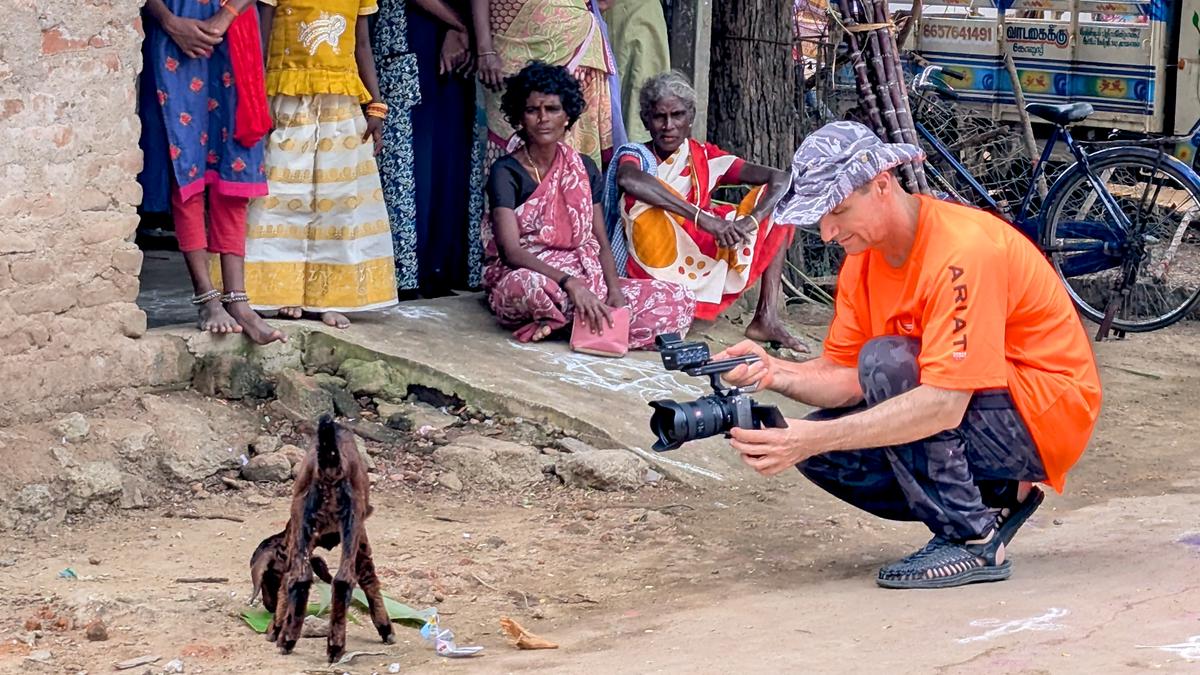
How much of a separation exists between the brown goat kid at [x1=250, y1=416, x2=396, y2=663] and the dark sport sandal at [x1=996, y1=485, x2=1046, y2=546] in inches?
65.9

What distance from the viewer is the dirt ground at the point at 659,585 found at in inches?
141

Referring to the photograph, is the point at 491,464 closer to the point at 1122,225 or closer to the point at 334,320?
the point at 334,320

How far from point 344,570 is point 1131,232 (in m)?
5.63

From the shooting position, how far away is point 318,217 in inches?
237

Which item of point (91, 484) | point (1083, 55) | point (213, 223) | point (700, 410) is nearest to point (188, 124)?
point (213, 223)

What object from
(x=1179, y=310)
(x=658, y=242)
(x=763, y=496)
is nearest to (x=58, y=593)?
(x=763, y=496)

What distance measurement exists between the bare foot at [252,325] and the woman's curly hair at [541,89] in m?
1.39

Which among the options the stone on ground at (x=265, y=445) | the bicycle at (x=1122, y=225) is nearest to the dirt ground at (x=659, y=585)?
the stone on ground at (x=265, y=445)

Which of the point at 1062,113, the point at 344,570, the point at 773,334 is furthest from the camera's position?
the point at 1062,113

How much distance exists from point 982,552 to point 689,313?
8.91 feet

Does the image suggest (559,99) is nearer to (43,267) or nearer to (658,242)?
(658,242)

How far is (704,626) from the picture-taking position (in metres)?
3.90

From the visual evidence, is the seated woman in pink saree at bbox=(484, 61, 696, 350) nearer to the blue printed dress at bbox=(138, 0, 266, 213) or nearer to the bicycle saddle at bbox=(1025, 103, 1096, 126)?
the blue printed dress at bbox=(138, 0, 266, 213)

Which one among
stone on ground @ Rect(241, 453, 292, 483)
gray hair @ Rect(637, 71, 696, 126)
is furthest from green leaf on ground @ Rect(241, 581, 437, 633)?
gray hair @ Rect(637, 71, 696, 126)
